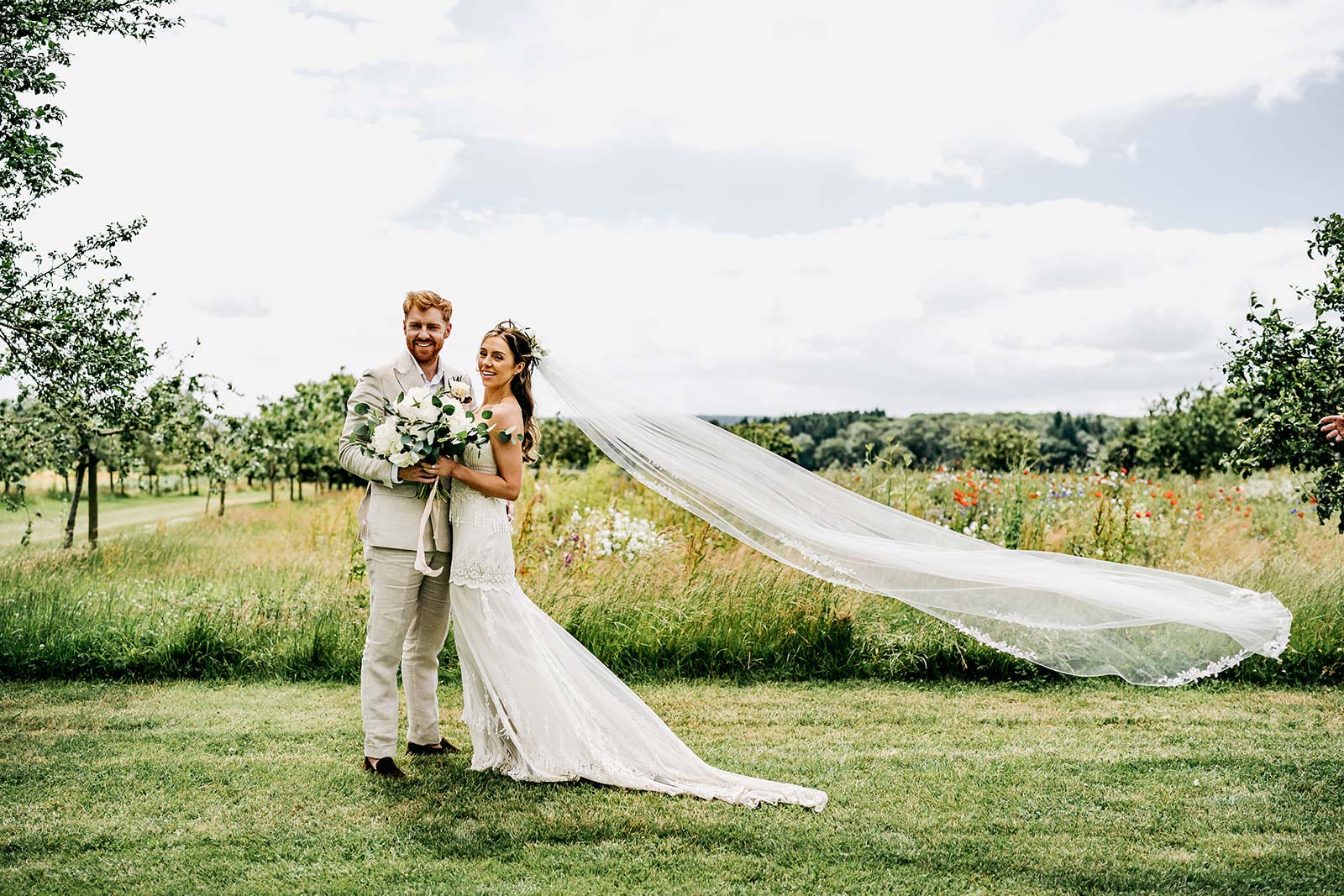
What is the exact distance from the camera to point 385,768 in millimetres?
4758

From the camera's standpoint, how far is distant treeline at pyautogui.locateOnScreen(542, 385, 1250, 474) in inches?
644

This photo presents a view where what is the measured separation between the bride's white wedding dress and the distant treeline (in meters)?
4.69

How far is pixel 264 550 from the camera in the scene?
1088 cm

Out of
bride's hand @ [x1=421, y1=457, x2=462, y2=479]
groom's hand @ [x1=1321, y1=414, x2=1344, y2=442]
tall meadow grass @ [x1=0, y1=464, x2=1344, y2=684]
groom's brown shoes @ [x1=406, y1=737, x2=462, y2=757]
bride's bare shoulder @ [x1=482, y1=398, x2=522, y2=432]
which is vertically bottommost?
groom's brown shoes @ [x1=406, y1=737, x2=462, y2=757]

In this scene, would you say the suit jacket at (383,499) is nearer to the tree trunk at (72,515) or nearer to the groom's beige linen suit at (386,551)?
the groom's beige linen suit at (386,551)

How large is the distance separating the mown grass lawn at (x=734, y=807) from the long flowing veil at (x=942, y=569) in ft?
2.25

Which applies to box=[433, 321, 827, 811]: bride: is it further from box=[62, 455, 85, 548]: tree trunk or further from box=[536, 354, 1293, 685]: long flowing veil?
box=[62, 455, 85, 548]: tree trunk

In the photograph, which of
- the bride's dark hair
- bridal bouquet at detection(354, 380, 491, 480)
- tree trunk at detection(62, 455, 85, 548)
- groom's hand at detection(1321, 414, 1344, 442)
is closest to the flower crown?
A: the bride's dark hair

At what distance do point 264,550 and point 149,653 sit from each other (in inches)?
166

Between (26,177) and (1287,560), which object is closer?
(26,177)

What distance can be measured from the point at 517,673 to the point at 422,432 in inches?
49.8

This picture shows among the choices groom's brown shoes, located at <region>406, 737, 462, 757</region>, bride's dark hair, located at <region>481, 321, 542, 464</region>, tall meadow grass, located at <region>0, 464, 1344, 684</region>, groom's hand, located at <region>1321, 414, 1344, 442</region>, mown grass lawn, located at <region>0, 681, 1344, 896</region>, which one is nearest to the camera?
mown grass lawn, located at <region>0, 681, 1344, 896</region>

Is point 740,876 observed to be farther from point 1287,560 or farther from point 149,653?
point 1287,560

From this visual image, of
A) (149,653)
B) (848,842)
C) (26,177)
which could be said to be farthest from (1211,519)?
(26,177)
